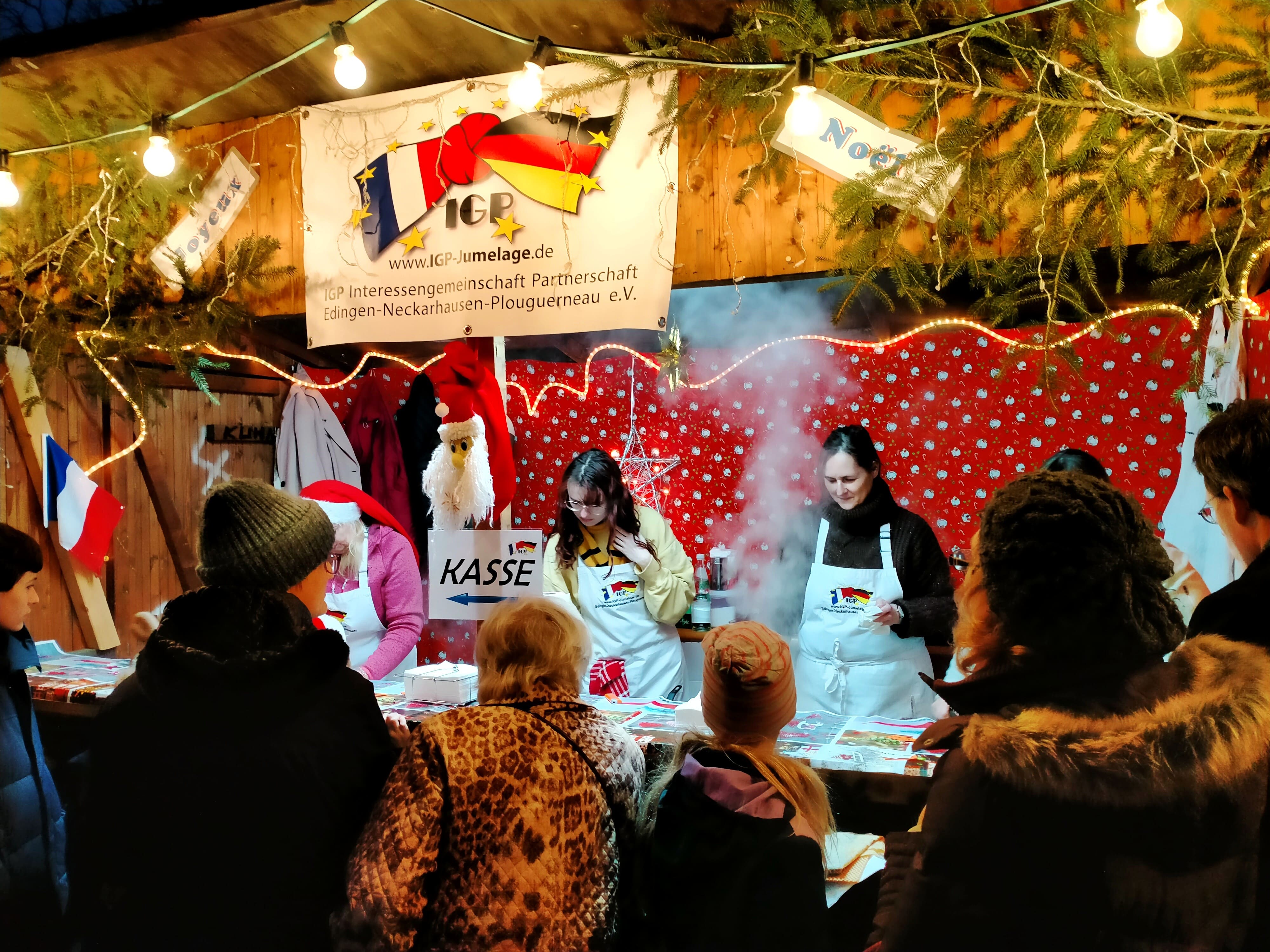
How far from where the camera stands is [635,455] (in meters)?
5.20

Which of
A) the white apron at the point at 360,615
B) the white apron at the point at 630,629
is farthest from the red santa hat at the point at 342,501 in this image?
the white apron at the point at 630,629

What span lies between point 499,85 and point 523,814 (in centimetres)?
256

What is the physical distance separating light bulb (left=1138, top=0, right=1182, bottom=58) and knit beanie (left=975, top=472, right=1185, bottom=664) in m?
1.12

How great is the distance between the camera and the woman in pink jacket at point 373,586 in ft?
12.1

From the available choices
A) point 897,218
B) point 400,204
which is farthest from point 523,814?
point 400,204

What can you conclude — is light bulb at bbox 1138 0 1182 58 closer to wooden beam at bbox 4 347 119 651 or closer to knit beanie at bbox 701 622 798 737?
knit beanie at bbox 701 622 798 737

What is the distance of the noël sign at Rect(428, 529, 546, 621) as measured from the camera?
4.10m

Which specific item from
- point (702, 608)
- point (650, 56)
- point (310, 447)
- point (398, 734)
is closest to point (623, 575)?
point (702, 608)

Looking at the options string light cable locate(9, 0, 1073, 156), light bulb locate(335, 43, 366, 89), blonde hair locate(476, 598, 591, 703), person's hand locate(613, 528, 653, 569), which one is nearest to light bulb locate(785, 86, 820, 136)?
string light cable locate(9, 0, 1073, 156)

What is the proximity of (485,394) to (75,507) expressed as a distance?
6.79 feet

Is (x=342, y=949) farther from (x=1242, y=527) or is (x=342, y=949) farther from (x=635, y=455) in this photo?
(x=635, y=455)

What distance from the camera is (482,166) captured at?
3.22m

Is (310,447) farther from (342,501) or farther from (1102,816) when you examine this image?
(1102,816)

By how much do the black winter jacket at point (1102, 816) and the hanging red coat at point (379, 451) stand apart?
4.06 meters
